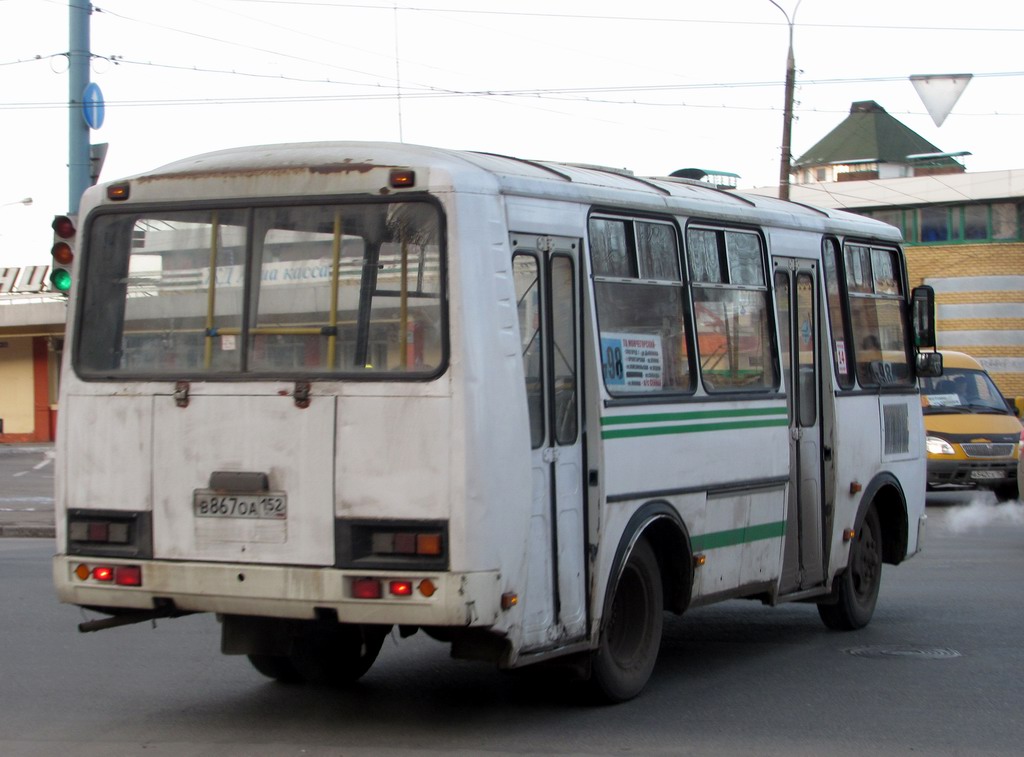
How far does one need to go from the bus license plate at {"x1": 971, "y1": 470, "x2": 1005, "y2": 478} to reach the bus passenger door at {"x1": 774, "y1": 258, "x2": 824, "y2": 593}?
34.8 ft

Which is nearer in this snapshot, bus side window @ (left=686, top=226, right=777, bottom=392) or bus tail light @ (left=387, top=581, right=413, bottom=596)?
bus tail light @ (left=387, top=581, right=413, bottom=596)

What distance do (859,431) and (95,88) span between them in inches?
410

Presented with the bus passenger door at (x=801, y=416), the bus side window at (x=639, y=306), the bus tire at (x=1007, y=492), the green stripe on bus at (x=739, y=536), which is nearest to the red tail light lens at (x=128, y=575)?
the bus side window at (x=639, y=306)

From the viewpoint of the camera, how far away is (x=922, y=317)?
1120cm

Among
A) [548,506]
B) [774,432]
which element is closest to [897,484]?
[774,432]

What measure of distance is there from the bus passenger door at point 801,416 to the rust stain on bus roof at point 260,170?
3610 millimetres

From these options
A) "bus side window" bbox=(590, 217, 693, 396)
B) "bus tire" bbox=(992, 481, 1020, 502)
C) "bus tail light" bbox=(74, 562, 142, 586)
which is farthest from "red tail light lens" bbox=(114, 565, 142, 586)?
"bus tire" bbox=(992, 481, 1020, 502)

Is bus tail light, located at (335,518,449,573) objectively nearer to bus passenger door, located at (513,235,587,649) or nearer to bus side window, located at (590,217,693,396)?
bus passenger door, located at (513,235,587,649)

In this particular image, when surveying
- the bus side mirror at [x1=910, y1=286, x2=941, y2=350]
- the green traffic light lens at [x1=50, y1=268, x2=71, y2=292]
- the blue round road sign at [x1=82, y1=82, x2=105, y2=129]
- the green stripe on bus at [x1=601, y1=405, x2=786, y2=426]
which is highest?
the blue round road sign at [x1=82, y1=82, x2=105, y2=129]

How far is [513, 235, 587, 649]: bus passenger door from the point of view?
694 centimetres

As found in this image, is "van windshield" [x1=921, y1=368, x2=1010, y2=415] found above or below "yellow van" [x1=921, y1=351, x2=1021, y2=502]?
above

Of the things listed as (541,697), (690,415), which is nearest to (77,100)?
(690,415)

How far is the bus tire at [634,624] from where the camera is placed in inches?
308

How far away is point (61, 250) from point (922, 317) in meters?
8.00
